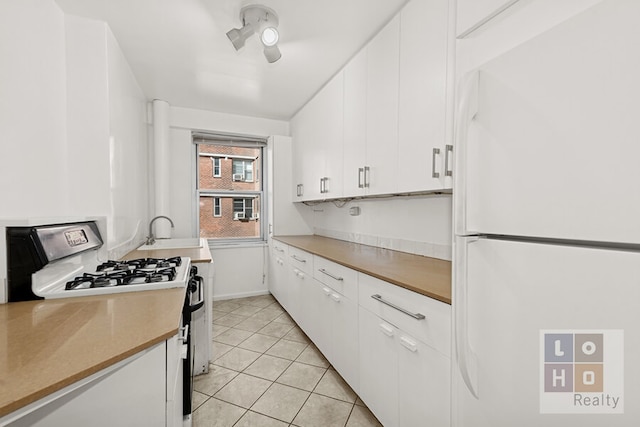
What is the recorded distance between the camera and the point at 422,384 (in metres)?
1.14

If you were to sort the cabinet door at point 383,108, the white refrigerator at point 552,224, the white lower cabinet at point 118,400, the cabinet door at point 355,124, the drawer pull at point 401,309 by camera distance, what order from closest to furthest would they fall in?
1. the white refrigerator at point 552,224
2. the white lower cabinet at point 118,400
3. the drawer pull at point 401,309
4. the cabinet door at point 383,108
5. the cabinet door at point 355,124

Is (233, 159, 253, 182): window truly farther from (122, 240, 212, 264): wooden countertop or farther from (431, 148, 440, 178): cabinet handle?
(431, 148, 440, 178): cabinet handle

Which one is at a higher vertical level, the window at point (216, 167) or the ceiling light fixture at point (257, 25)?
the ceiling light fixture at point (257, 25)

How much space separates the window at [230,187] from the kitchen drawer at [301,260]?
1244 millimetres

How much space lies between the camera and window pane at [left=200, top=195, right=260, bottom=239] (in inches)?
144

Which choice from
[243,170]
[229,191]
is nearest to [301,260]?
[229,191]

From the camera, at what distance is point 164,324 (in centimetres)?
83

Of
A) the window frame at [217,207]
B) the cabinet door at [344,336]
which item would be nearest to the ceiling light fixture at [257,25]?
the cabinet door at [344,336]

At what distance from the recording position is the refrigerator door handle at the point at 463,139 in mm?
787

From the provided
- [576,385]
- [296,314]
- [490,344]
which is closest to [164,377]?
[490,344]

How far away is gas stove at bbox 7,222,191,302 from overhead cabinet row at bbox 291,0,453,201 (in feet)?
4.25

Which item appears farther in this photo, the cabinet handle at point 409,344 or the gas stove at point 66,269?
the cabinet handle at point 409,344

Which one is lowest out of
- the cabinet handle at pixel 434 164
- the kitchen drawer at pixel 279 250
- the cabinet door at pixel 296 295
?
the cabinet door at pixel 296 295

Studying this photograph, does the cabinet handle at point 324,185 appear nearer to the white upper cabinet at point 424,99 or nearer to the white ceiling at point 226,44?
the white ceiling at point 226,44
